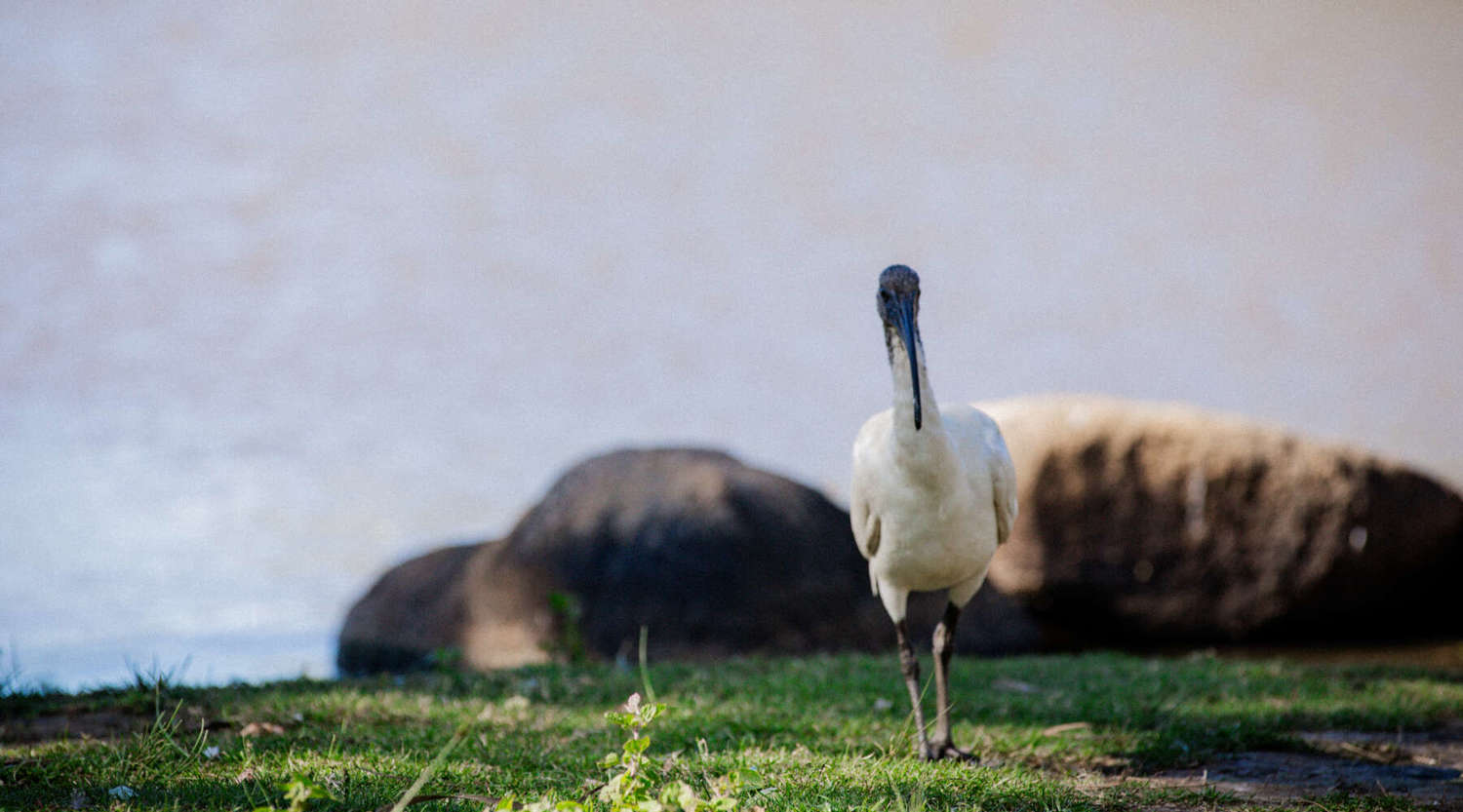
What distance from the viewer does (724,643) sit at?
7035 millimetres

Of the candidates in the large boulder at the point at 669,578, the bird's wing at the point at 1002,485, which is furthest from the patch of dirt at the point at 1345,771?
the large boulder at the point at 669,578

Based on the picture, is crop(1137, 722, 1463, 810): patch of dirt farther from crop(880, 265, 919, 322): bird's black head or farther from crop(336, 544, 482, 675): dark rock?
Answer: crop(336, 544, 482, 675): dark rock

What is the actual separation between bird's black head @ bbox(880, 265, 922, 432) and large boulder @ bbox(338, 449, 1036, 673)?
386 cm

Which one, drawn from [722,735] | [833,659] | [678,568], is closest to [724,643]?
[678,568]

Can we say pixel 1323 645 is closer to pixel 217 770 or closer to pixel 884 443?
pixel 884 443

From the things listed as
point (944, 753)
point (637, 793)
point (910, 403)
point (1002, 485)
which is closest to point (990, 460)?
point (1002, 485)

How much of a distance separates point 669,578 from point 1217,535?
465cm

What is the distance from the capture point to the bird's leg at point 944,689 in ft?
11.7

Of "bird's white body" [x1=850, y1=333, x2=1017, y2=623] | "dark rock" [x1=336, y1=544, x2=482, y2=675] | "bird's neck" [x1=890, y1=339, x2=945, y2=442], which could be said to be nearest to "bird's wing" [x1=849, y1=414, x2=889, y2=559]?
"bird's white body" [x1=850, y1=333, x2=1017, y2=623]

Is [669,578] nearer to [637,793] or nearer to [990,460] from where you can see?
[990,460]

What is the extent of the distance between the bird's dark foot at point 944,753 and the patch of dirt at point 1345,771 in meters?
0.56

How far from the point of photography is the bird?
11.5 ft

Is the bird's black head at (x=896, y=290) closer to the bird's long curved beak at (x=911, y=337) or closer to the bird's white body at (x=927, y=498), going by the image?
A: the bird's long curved beak at (x=911, y=337)

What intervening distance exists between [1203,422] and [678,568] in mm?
4641
